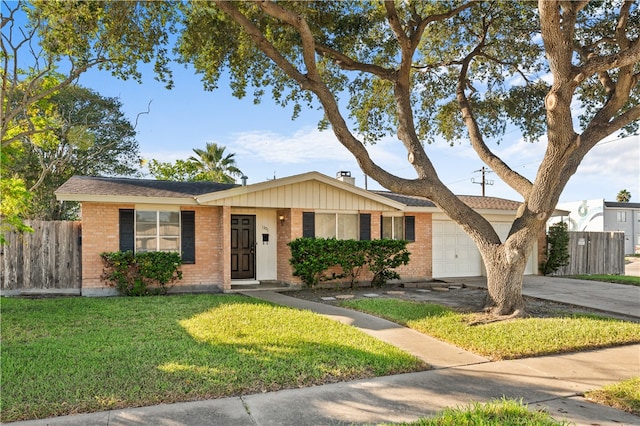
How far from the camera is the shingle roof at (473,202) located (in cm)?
1490

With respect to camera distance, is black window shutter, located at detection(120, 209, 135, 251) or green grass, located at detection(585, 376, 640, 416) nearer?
green grass, located at detection(585, 376, 640, 416)

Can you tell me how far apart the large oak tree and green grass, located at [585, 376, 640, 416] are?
3.60 meters

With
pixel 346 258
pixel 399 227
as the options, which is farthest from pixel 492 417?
pixel 399 227

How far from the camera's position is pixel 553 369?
5.30m

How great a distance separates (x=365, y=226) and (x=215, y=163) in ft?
58.5

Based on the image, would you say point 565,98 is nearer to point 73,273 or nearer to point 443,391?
point 443,391

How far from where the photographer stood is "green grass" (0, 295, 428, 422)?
4156mm

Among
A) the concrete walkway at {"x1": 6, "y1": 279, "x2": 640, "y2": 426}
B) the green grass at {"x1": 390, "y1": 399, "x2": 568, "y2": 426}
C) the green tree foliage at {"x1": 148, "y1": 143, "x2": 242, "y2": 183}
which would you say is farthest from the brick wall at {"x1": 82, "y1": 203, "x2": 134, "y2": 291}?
the green tree foliage at {"x1": 148, "y1": 143, "x2": 242, "y2": 183}

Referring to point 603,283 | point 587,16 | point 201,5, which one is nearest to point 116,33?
point 201,5

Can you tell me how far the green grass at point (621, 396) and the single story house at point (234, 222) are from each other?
8.82 m

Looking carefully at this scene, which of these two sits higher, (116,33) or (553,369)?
(116,33)

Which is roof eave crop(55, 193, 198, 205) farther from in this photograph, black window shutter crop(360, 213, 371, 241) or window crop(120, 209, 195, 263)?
black window shutter crop(360, 213, 371, 241)

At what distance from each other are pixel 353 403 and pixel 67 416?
2636 mm

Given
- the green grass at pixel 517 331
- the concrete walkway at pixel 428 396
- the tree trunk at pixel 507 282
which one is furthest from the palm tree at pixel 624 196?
the concrete walkway at pixel 428 396
